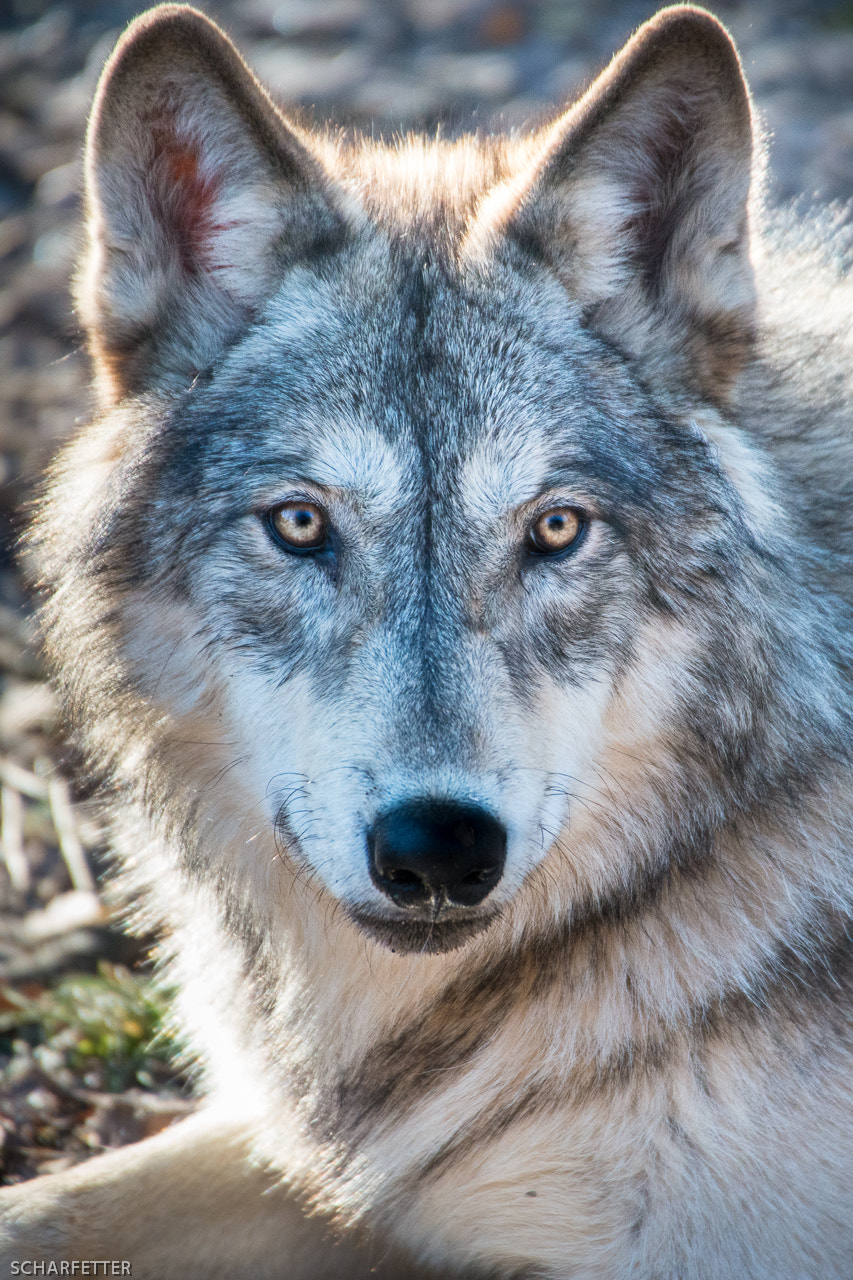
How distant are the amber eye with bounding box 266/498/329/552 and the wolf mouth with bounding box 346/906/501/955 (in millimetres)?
693

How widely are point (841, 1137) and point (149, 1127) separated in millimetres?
1867

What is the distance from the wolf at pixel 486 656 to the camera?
2.27 m

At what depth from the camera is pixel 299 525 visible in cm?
237

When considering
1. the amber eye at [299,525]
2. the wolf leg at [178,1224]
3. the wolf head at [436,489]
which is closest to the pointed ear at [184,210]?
the wolf head at [436,489]

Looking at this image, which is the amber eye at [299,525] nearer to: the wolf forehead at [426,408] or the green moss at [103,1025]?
the wolf forehead at [426,408]

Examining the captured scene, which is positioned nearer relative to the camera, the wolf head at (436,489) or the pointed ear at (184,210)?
the wolf head at (436,489)

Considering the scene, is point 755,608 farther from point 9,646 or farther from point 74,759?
point 9,646

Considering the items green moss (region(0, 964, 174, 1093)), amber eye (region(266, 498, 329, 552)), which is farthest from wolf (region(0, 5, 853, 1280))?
green moss (region(0, 964, 174, 1093))

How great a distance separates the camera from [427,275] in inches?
97.1

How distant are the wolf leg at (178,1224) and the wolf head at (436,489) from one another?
73 centimetres

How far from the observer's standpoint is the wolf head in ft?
7.33

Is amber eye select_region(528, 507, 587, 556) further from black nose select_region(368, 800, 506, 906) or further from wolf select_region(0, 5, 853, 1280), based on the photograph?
black nose select_region(368, 800, 506, 906)

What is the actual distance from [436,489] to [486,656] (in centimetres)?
32

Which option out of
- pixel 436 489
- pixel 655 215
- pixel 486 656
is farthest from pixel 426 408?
pixel 655 215
